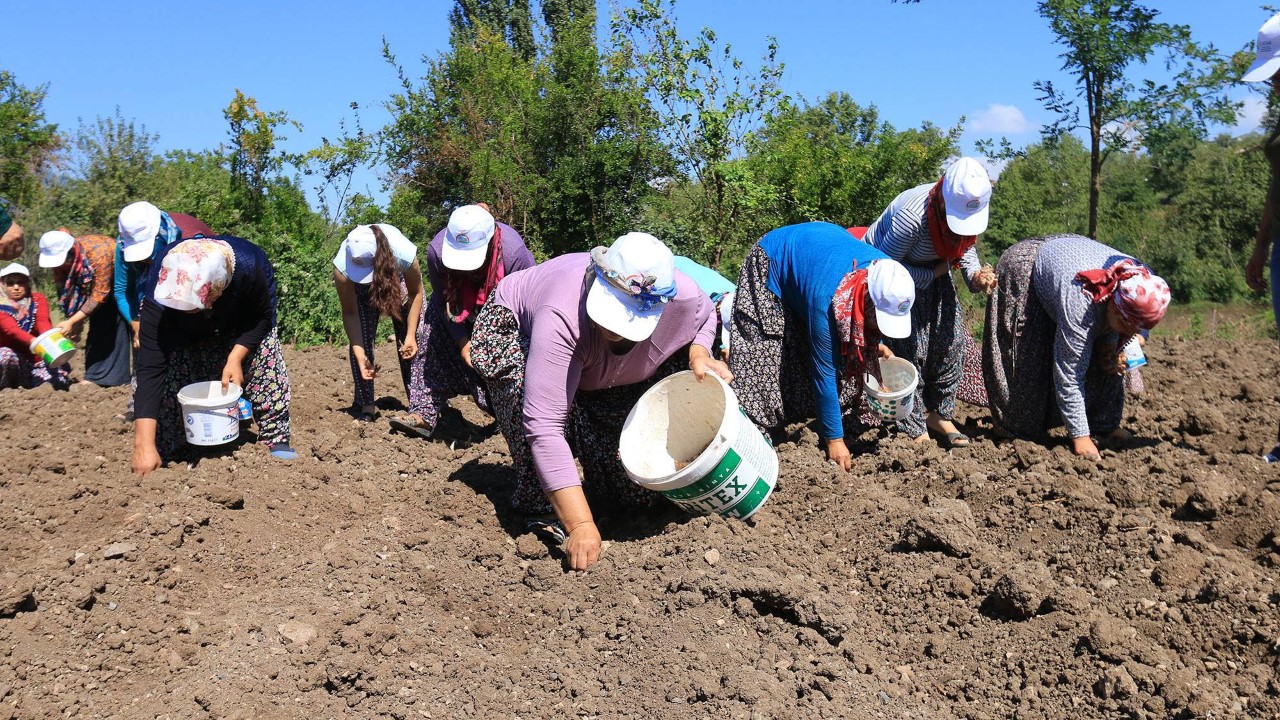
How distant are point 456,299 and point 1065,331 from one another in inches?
110

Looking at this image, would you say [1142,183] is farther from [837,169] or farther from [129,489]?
[129,489]

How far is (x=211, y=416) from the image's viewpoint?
4648 millimetres

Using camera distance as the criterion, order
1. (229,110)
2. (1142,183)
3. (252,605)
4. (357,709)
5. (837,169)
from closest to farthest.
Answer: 1. (357,709)
2. (252,605)
3. (837,169)
4. (229,110)
5. (1142,183)

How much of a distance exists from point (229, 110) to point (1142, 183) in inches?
610

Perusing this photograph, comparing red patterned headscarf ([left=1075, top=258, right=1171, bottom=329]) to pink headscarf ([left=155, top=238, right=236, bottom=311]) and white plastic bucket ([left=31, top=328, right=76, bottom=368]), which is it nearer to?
pink headscarf ([left=155, top=238, right=236, bottom=311])

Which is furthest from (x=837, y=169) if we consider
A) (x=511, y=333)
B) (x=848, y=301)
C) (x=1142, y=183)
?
(x=1142, y=183)

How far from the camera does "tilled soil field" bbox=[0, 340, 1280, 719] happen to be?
287 centimetres

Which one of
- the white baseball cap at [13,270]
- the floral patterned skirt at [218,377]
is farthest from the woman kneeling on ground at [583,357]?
the white baseball cap at [13,270]

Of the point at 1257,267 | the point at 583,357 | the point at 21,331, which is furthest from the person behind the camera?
the point at 21,331

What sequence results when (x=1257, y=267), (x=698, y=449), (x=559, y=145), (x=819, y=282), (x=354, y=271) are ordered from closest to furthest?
(x=698, y=449)
(x=819, y=282)
(x=1257, y=267)
(x=354, y=271)
(x=559, y=145)

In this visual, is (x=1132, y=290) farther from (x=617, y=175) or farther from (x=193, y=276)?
(x=617, y=175)

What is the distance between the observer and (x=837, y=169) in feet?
30.4

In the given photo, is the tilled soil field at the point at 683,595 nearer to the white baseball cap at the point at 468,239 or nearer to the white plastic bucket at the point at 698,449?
the white plastic bucket at the point at 698,449

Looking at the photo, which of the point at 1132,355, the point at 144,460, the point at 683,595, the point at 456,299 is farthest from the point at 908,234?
the point at 144,460
